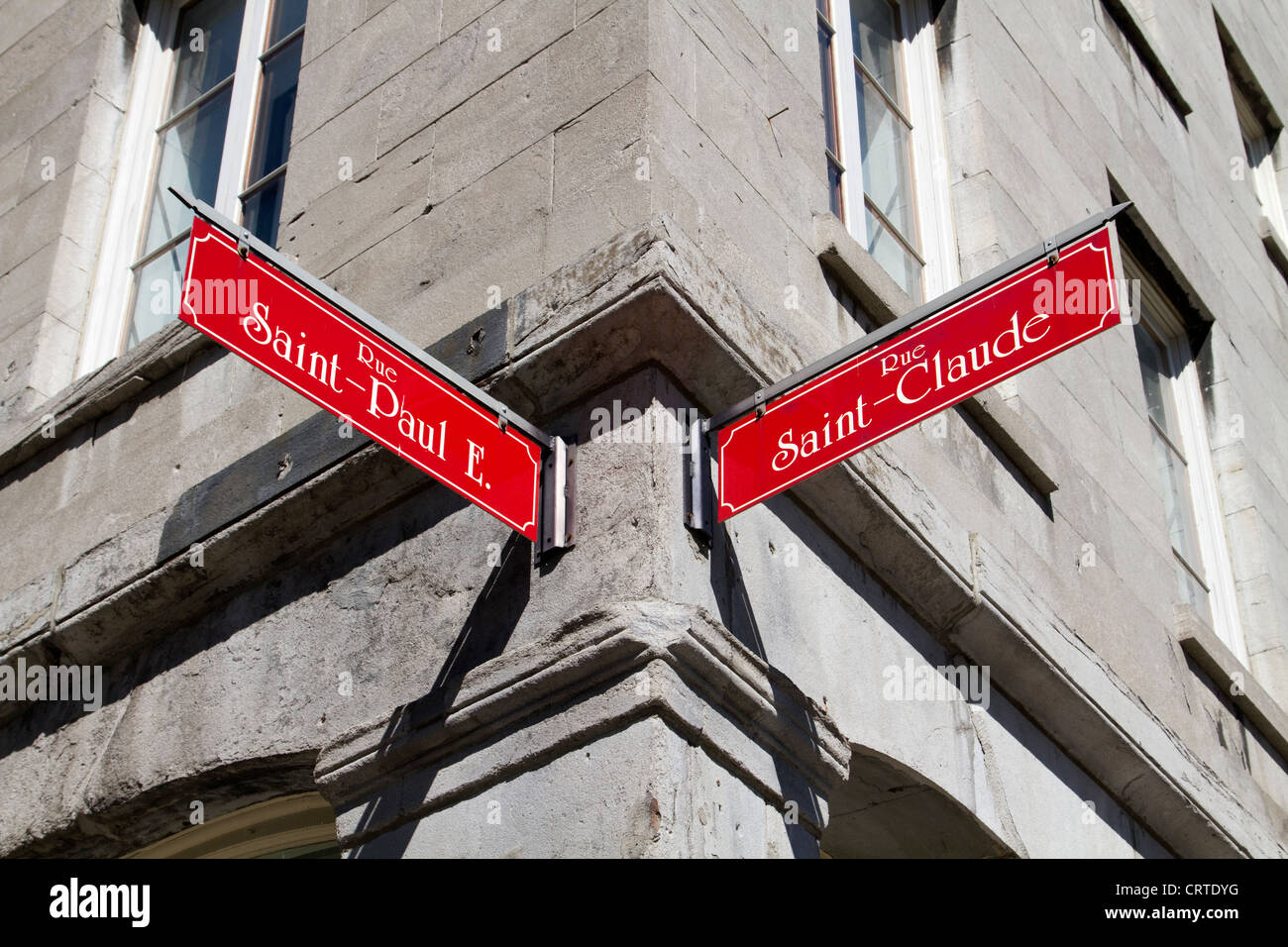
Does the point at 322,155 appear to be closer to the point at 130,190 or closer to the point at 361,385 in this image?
the point at 130,190

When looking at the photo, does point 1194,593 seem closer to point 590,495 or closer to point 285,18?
point 590,495

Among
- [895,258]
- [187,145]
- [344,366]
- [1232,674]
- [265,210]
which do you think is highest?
[187,145]

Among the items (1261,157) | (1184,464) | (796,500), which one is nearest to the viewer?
(796,500)

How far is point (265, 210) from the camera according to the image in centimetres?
→ 649

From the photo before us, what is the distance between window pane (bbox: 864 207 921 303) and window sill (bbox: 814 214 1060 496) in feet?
1.18

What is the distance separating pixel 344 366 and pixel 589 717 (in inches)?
42.7

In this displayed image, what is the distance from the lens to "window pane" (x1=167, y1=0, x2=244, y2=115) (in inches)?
288

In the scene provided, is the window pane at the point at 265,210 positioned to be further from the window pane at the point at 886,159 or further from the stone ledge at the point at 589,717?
the stone ledge at the point at 589,717

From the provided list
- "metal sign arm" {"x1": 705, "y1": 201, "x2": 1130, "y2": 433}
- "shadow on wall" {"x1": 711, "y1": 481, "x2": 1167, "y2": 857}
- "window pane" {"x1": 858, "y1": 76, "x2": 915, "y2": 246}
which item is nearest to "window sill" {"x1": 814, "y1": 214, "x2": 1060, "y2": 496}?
"window pane" {"x1": 858, "y1": 76, "x2": 915, "y2": 246}

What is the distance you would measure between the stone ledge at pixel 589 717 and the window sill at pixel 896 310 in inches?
68.5

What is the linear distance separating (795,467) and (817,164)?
1.87 metres

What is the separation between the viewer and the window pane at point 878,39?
7059mm
